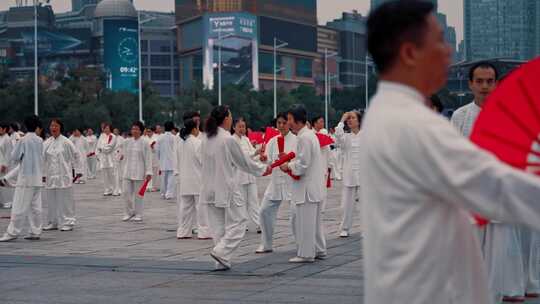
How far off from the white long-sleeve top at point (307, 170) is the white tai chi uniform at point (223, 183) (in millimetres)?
453

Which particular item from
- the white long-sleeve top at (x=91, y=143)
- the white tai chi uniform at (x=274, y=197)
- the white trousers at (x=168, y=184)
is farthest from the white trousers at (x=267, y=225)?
the white long-sleeve top at (x=91, y=143)

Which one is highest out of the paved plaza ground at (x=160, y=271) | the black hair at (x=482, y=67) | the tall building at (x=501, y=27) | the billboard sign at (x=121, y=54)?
the tall building at (x=501, y=27)

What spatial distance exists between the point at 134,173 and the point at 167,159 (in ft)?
21.5

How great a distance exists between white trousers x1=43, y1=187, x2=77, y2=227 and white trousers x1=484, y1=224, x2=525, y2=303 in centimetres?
898

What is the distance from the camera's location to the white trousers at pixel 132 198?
53.7 ft

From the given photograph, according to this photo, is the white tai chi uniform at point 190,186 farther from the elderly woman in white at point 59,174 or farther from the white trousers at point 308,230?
the white trousers at point 308,230

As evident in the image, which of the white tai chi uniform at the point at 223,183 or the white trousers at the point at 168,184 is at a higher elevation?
the white tai chi uniform at the point at 223,183

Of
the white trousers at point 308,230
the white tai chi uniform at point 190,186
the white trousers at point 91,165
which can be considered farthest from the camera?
the white trousers at point 91,165

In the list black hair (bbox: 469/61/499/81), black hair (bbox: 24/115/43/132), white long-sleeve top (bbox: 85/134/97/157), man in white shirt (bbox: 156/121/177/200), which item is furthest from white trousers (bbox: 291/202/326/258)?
white long-sleeve top (bbox: 85/134/97/157)

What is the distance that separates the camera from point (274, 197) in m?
11.6

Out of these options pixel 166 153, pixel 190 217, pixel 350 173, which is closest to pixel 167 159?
pixel 166 153

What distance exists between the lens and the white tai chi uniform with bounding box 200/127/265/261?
1016 centimetres

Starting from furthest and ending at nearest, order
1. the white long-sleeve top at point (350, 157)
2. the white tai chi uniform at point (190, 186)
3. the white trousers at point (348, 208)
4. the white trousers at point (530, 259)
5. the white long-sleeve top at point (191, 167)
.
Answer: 1. the white long-sleeve top at point (191, 167)
2. the white tai chi uniform at point (190, 186)
3. the white long-sleeve top at point (350, 157)
4. the white trousers at point (348, 208)
5. the white trousers at point (530, 259)

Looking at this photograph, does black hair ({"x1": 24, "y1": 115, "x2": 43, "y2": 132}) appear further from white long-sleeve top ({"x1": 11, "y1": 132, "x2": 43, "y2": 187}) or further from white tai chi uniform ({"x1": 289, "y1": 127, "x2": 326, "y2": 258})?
white tai chi uniform ({"x1": 289, "y1": 127, "x2": 326, "y2": 258})
